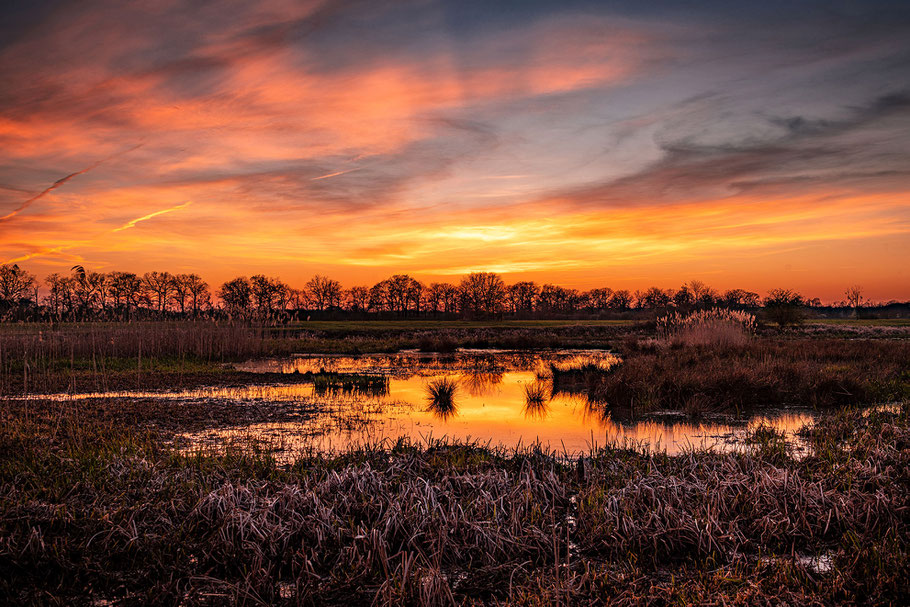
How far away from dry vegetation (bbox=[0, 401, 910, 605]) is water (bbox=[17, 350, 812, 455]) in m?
2.03

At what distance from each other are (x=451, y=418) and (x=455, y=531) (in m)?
7.30

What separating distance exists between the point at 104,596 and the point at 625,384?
12.7m

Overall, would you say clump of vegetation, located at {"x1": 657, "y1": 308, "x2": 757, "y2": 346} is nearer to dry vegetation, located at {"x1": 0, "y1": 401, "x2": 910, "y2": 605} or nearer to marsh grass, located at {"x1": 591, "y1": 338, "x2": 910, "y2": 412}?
marsh grass, located at {"x1": 591, "y1": 338, "x2": 910, "y2": 412}

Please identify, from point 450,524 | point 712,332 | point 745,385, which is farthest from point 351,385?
point 712,332

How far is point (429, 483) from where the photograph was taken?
6.47 metres

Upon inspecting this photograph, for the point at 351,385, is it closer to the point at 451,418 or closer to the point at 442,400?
the point at 442,400

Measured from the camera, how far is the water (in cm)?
1013

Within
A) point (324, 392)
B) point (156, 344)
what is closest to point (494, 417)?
point (324, 392)

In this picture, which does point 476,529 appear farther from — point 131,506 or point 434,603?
point 131,506

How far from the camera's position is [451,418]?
42.1 feet

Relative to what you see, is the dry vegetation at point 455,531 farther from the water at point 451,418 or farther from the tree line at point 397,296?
the tree line at point 397,296

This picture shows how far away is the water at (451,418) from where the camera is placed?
33.2 feet

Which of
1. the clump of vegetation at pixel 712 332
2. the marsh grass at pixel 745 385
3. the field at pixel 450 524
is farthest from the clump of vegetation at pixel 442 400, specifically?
the clump of vegetation at pixel 712 332

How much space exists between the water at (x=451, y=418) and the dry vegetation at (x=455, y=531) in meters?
2.03
